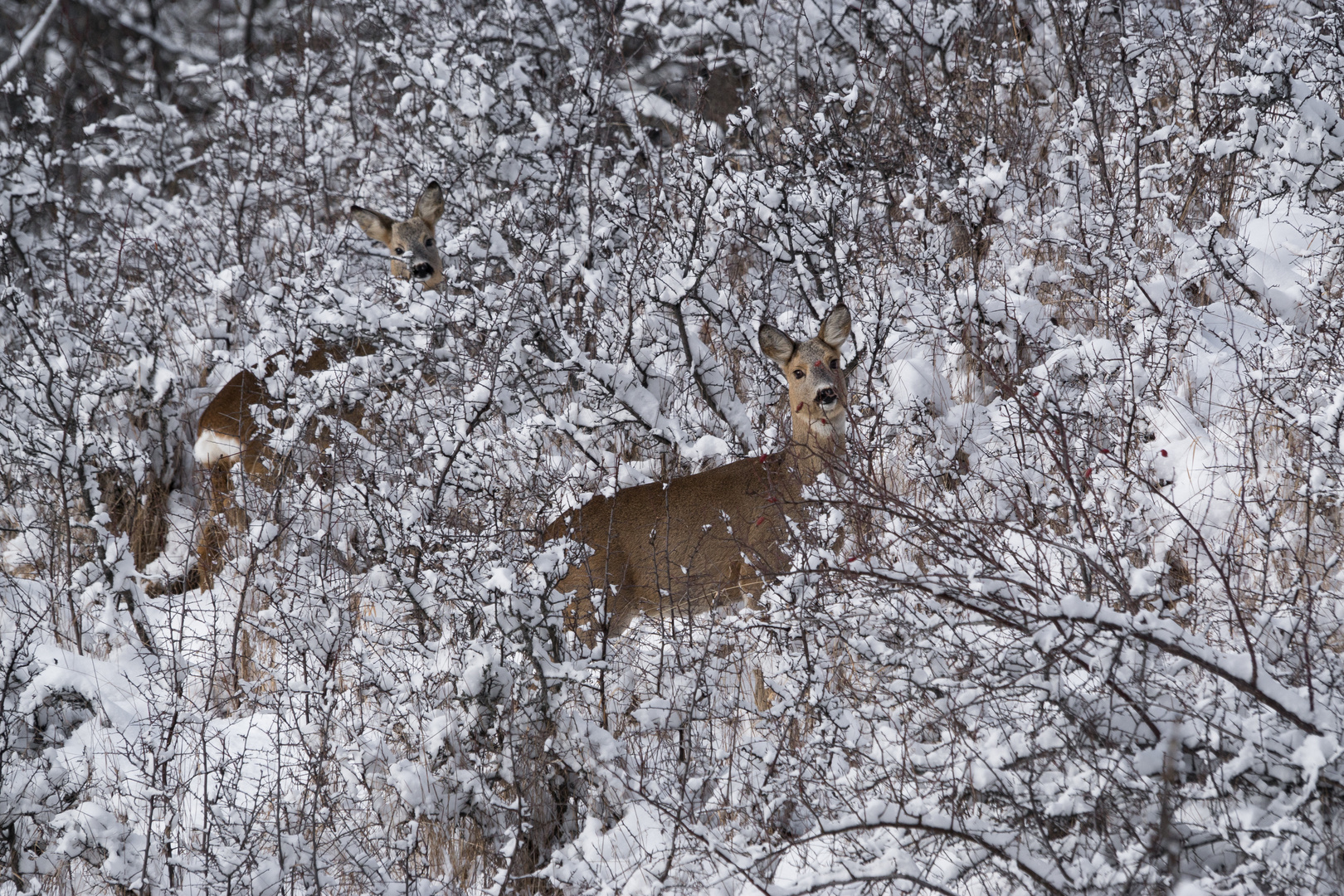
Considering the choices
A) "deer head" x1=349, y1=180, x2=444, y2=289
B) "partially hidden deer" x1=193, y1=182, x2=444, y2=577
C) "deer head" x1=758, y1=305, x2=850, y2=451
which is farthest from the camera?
"deer head" x1=349, y1=180, x2=444, y2=289

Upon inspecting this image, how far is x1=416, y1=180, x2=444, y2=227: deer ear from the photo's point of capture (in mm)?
7480

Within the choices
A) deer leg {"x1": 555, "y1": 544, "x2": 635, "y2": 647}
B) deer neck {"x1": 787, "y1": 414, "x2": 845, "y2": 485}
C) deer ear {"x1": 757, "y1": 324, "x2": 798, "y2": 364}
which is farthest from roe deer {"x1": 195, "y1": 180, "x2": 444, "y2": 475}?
deer neck {"x1": 787, "y1": 414, "x2": 845, "y2": 485}

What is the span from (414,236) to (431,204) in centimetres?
29

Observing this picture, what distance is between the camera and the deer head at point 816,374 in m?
4.90

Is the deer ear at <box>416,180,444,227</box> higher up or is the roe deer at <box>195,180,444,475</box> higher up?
the deer ear at <box>416,180,444,227</box>

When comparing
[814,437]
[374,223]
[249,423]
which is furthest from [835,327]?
[374,223]

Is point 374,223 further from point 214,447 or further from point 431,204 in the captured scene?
point 214,447

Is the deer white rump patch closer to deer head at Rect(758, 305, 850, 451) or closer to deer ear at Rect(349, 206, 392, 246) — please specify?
deer ear at Rect(349, 206, 392, 246)

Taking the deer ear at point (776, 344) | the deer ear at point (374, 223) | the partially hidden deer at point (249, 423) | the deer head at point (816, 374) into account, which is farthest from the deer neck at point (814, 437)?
the deer ear at point (374, 223)

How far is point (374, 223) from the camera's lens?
25.6 ft

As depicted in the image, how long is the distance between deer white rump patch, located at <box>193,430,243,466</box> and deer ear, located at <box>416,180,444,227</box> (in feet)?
7.53

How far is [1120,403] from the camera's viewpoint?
4.55 meters

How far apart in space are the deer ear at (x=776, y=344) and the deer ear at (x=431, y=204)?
3.36m

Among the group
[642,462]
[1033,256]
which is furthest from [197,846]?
[1033,256]
